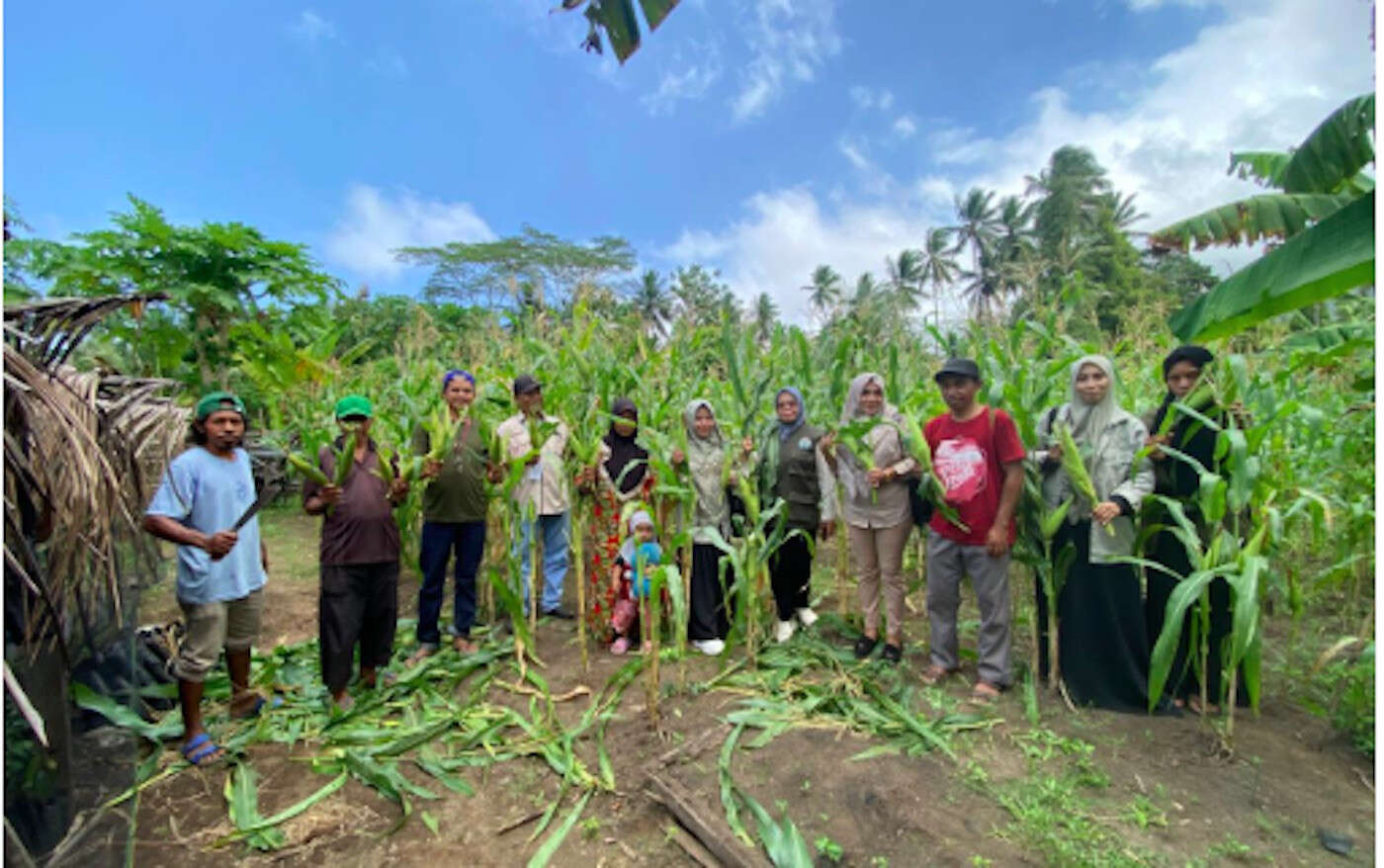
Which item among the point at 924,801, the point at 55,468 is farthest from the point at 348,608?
the point at 924,801

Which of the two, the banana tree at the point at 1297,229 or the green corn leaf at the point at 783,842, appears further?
the green corn leaf at the point at 783,842

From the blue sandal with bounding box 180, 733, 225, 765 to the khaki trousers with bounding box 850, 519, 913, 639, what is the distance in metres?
2.95

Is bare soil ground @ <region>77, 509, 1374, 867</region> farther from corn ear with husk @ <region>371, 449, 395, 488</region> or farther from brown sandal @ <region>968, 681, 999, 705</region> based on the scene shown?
corn ear with husk @ <region>371, 449, 395, 488</region>

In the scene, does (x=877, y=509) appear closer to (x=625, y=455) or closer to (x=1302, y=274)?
(x=625, y=455)

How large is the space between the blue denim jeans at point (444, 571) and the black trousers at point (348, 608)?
433mm

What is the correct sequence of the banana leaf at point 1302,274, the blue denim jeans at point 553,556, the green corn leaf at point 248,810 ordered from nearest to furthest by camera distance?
1. the banana leaf at point 1302,274
2. the green corn leaf at point 248,810
3. the blue denim jeans at point 553,556

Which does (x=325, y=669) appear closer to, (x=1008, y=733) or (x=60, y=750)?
(x=60, y=750)

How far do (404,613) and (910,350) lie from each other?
3.98 meters

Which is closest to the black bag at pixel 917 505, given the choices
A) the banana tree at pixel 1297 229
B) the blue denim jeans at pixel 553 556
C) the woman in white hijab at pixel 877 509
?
the woman in white hijab at pixel 877 509

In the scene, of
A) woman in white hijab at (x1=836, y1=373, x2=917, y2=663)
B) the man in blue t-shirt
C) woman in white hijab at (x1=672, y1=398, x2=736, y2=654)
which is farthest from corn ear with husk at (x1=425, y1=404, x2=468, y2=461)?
woman in white hijab at (x1=836, y1=373, x2=917, y2=663)

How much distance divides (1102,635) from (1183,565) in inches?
17.2

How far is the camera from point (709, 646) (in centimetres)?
378

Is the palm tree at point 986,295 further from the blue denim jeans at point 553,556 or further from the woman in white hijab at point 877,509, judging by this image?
the blue denim jeans at point 553,556

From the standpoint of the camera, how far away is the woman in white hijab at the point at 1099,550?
2.84 m
